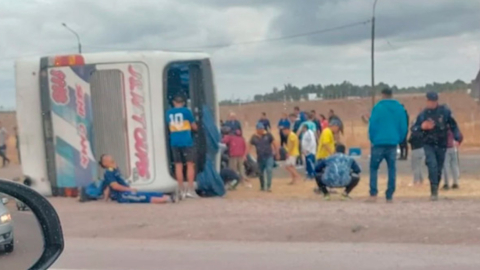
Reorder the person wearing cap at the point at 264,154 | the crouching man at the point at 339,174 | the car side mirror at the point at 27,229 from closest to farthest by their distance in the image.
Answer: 1. the car side mirror at the point at 27,229
2. the crouching man at the point at 339,174
3. the person wearing cap at the point at 264,154

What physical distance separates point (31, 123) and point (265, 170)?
518cm

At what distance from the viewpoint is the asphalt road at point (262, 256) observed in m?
7.86

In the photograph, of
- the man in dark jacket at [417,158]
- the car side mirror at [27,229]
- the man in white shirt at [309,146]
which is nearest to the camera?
the car side mirror at [27,229]

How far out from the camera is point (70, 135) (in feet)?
42.2

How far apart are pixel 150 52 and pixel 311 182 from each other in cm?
656

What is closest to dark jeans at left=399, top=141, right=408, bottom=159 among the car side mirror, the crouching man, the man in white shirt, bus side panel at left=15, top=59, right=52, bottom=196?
the man in white shirt

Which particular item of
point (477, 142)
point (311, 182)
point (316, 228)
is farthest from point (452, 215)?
point (477, 142)

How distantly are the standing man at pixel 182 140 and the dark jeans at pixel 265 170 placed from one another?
125 inches

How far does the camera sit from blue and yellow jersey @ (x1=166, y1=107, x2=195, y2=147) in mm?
12609

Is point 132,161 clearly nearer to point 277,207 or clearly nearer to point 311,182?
point 277,207

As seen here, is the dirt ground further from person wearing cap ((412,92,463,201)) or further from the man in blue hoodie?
the man in blue hoodie

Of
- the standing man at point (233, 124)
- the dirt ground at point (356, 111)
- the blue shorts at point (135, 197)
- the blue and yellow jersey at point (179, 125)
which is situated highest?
the blue and yellow jersey at point (179, 125)

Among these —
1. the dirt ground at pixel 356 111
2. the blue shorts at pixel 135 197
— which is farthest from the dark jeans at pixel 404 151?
the blue shorts at pixel 135 197

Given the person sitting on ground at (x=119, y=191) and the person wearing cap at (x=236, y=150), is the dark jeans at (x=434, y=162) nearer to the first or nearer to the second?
the person sitting on ground at (x=119, y=191)
